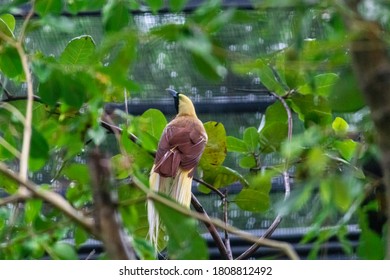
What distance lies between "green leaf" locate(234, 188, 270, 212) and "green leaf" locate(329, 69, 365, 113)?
434 mm

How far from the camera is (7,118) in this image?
0.69 m

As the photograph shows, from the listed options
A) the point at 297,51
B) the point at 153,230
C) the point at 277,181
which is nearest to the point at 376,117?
the point at 297,51

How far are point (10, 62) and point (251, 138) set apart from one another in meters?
0.34

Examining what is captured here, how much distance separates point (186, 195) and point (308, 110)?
0.20 metres

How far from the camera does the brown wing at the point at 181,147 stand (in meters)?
1.00

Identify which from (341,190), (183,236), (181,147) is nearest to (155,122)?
(181,147)

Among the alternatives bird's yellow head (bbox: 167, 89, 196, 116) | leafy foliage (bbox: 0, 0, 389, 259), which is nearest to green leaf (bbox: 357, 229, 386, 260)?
leafy foliage (bbox: 0, 0, 389, 259)

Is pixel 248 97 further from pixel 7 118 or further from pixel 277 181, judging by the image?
pixel 7 118

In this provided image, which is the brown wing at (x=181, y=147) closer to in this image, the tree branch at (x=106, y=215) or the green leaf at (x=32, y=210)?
the green leaf at (x=32, y=210)

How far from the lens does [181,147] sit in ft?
3.37

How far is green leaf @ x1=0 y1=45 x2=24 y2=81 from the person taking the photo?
0.72 meters

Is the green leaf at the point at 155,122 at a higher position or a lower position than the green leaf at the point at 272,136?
higher

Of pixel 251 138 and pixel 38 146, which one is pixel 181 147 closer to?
pixel 251 138

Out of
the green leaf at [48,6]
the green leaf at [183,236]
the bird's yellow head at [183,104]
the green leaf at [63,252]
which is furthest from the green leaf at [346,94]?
the bird's yellow head at [183,104]
